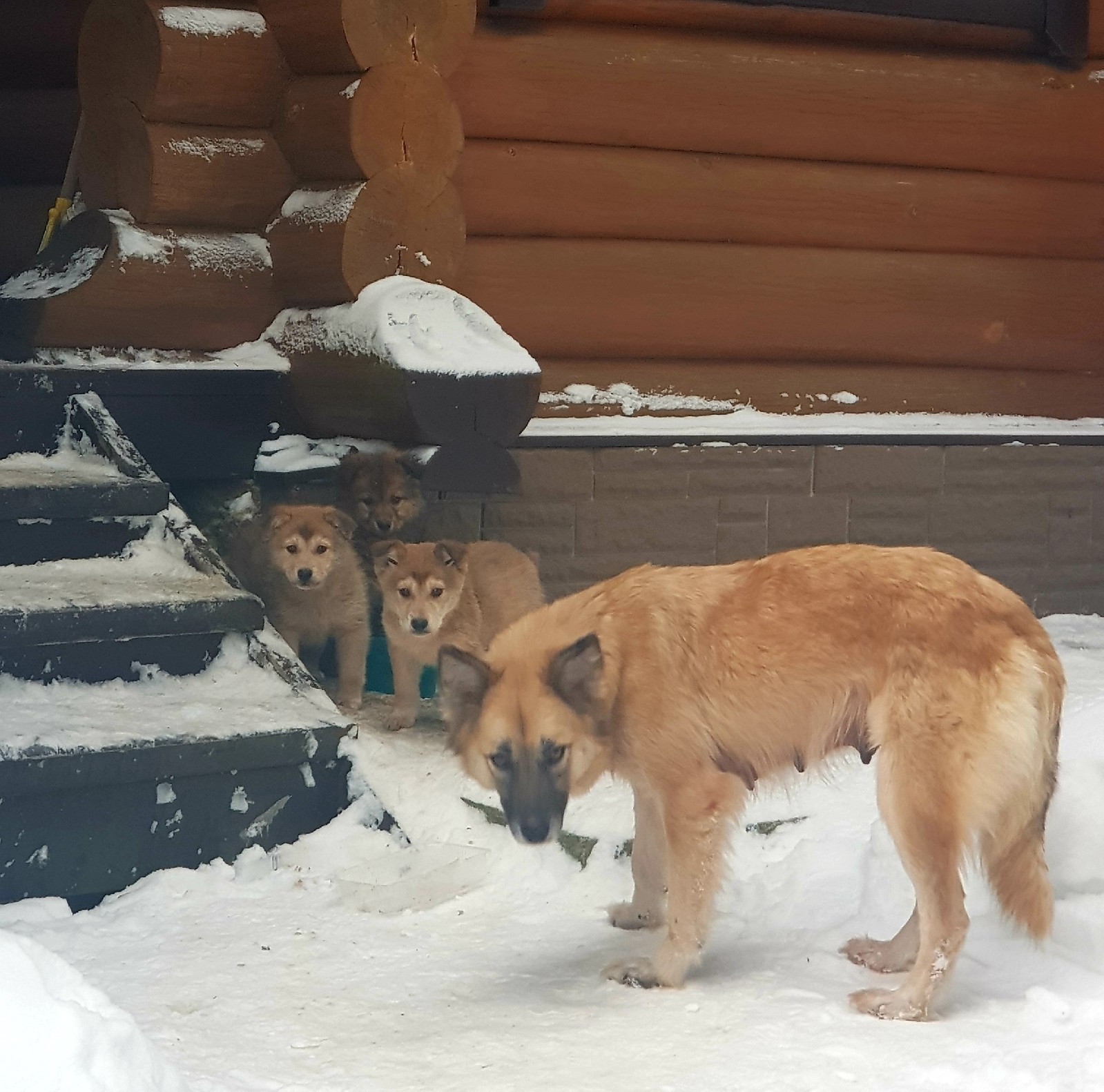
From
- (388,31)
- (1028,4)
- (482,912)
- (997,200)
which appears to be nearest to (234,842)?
(482,912)

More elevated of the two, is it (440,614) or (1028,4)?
(1028,4)

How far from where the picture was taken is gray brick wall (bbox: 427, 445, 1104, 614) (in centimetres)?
627

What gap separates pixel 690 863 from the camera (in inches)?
132

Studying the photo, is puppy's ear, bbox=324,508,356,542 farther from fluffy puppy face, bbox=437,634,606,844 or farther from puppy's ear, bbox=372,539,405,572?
fluffy puppy face, bbox=437,634,606,844

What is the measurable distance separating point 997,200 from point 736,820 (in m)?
4.75

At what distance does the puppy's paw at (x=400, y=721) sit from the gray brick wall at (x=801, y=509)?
109 cm

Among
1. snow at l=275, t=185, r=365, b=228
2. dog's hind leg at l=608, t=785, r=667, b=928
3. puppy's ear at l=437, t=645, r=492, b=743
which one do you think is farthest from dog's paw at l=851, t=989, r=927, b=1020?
snow at l=275, t=185, r=365, b=228

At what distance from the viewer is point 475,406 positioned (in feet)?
16.7

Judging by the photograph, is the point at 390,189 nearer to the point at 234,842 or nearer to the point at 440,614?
the point at 440,614

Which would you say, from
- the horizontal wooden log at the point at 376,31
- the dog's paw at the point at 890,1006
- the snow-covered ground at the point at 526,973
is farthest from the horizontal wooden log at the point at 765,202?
the dog's paw at the point at 890,1006

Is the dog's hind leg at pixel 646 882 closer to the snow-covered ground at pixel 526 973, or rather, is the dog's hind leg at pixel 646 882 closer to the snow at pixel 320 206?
the snow-covered ground at pixel 526 973

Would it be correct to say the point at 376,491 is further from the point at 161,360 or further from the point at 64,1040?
the point at 64,1040

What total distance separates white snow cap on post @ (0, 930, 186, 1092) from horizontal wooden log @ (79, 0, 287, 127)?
4042 mm

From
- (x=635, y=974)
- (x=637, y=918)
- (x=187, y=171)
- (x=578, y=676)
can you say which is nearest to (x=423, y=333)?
(x=187, y=171)
